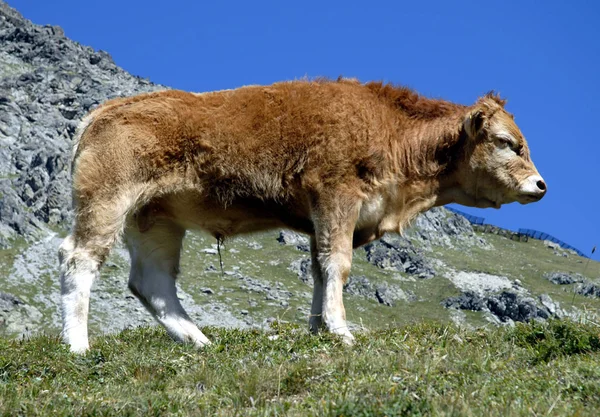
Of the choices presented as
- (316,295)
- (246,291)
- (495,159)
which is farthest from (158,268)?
(246,291)

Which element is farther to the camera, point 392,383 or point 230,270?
point 230,270

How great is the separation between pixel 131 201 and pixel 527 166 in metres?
6.44

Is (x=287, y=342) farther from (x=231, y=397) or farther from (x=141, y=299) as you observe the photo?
(x=141, y=299)

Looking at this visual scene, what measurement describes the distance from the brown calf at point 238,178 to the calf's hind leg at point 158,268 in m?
0.02

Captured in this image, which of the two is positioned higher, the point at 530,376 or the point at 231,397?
the point at 530,376

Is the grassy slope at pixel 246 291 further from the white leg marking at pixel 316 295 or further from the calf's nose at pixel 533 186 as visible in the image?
the white leg marking at pixel 316 295

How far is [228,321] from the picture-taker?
482 feet

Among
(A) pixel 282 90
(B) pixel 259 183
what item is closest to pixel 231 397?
(B) pixel 259 183

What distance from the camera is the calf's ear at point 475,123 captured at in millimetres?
13062

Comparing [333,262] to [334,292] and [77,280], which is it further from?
[77,280]

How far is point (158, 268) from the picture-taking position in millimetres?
12492

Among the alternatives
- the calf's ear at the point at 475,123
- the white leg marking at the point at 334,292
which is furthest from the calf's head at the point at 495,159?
the white leg marking at the point at 334,292

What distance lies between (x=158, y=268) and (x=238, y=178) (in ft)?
6.53

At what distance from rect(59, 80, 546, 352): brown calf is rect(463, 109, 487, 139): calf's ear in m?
0.71
